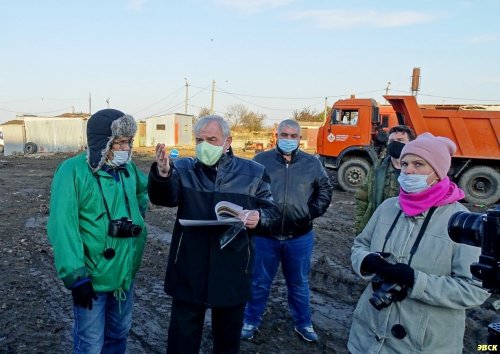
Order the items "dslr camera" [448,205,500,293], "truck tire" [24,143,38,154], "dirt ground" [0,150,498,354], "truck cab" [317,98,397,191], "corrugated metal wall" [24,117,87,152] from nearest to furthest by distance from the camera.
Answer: "dslr camera" [448,205,500,293]
"dirt ground" [0,150,498,354]
"truck cab" [317,98,397,191]
"truck tire" [24,143,38,154]
"corrugated metal wall" [24,117,87,152]

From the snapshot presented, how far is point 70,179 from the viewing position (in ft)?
7.88

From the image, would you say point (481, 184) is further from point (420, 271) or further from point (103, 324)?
point (103, 324)

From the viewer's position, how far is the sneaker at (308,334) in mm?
3756

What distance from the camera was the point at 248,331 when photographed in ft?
12.4

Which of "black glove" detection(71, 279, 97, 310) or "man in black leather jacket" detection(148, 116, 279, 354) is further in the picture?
"man in black leather jacket" detection(148, 116, 279, 354)

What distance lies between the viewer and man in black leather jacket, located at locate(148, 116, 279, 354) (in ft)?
8.30

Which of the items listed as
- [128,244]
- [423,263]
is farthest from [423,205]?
[128,244]

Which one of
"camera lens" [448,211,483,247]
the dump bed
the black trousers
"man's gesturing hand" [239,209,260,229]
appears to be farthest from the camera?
the dump bed

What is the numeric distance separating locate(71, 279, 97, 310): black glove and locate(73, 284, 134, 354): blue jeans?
0.13 meters

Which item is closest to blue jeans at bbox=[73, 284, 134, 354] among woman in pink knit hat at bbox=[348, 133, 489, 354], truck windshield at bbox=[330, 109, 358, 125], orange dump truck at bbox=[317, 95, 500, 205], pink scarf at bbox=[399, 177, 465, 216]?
woman in pink knit hat at bbox=[348, 133, 489, 354]

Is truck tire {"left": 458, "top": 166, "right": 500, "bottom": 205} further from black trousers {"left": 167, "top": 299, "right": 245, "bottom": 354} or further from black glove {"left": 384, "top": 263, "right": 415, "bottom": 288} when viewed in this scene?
black glove {"left": 384, "top": 263, "right": 415, "bottom": 288}

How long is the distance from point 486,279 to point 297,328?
8.56 feet

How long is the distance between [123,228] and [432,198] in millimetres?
1773

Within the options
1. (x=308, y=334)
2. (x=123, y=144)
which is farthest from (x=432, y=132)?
(x=123, y=144)
